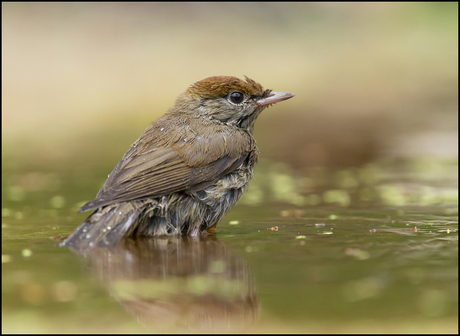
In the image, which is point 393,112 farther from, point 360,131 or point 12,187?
point 12,187

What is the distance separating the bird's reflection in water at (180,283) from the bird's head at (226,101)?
1.41 metres

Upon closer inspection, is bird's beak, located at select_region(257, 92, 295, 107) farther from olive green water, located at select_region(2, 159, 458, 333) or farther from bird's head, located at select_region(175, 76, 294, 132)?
olive green water, located at select_region(2, 159, 458, 333)

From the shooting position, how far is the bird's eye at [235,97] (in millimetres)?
6531

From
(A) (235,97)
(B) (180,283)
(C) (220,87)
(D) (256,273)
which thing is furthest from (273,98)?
(B) (180,283)

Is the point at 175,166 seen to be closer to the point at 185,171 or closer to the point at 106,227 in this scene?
the point at 185,171

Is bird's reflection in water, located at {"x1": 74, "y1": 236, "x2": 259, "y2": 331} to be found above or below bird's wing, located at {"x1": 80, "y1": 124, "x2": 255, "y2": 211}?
below

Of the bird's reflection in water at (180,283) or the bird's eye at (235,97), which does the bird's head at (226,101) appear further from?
the bird's reflection in water at (180,283)

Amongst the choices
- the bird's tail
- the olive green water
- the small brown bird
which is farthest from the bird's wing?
the olive green water

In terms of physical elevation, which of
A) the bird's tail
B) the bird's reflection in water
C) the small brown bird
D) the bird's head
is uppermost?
the bird's head

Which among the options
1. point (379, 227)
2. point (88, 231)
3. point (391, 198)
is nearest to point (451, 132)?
point (391, 198)

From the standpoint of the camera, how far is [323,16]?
22.0m

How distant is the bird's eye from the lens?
257 inches

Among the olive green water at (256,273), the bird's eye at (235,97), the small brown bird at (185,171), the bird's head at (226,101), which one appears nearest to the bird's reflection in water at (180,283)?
the olive green water at (256,273)

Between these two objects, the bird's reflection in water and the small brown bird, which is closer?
the bird's reflection in water
